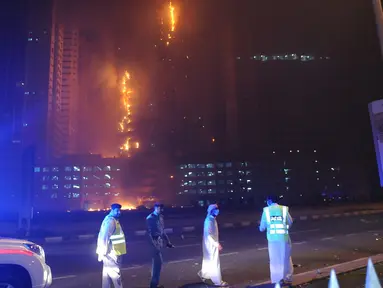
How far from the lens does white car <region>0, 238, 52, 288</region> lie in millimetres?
4586

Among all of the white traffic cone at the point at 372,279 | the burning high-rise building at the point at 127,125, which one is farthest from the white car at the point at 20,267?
the burning high-rise building at the point at 127,125

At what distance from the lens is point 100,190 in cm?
8400

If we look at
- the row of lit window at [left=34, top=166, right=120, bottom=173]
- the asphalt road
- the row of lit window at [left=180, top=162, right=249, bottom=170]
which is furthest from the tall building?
the asphalt road

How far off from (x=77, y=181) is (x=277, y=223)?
3165 inches

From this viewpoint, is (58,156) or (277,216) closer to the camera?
(277,216)

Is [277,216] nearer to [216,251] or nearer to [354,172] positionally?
[216,251]

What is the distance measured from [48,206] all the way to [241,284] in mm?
79406

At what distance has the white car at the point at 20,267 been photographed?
4.59 metres

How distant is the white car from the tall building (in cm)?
7977

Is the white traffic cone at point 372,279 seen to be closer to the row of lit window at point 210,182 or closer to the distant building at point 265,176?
the distant building at point 265,176

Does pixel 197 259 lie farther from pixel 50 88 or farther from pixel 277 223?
pixel 50 88

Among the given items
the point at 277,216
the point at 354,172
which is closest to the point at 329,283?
the point at 277,216

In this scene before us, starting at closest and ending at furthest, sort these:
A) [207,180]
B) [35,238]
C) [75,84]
A: 1. [35,238]
2. [75,84]
3. [207,180]

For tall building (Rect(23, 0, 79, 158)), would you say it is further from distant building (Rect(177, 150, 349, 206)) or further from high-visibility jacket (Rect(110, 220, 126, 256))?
high-visibility jacket (Rect(110, 220, 126, 256))
